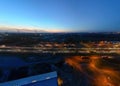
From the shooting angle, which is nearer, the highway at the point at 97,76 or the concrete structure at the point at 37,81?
the concrete structure at the point at 37,81

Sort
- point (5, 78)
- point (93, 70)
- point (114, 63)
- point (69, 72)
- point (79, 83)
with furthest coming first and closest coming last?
point (114, 63) < point (93, 70) < point (69, 72) < point (5, 78) < point (79, 83)

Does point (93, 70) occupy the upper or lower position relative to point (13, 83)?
lower

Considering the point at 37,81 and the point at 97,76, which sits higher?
the point at 37,81

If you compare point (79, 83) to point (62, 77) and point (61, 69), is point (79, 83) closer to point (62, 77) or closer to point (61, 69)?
point (62, 77)

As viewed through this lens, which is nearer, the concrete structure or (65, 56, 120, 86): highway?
the concrete structure

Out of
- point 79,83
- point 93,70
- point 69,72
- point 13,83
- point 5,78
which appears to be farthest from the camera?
point 93,70

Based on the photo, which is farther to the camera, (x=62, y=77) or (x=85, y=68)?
(x=85, y=68)

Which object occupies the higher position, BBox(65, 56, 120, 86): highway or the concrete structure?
the concrete structure

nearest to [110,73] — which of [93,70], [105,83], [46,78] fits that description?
[93,70]

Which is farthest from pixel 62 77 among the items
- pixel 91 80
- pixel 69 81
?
pixel 91 80

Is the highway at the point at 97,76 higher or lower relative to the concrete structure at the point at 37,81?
lower

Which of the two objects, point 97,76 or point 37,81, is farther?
point 97,76
